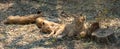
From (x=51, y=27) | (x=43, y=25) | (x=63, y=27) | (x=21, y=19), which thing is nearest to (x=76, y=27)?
(x=63, y=27)

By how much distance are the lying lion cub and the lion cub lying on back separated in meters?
0.47

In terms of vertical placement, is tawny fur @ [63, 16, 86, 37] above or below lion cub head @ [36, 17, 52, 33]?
above

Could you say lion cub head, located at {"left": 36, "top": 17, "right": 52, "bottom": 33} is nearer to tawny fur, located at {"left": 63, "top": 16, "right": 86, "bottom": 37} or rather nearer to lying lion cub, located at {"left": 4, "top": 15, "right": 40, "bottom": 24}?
lying lion cub, located at {"left": 4, "top": 15, "right": 40, "bottom": 24}

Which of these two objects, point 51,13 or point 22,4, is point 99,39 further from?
point 22,4

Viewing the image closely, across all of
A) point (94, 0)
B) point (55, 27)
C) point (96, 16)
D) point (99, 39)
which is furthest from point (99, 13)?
point (99, 39)

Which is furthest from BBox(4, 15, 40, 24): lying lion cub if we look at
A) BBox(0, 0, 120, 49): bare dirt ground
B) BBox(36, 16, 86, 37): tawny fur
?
BBox(36, 16, 86, 37): tawny fur

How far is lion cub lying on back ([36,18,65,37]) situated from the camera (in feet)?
21.8

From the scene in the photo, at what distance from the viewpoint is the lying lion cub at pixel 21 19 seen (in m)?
7.58

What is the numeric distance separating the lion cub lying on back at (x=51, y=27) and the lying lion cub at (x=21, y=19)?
0.47 meters

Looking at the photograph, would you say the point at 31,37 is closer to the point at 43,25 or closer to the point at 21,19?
the point at 43,25

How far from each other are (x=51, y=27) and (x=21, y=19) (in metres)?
1.15

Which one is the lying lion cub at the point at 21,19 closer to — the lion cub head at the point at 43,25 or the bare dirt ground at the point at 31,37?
the bare dirt ground at the point at 31,37

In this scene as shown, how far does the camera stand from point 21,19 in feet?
25.1

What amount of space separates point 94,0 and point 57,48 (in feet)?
10.7
